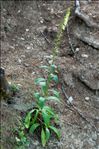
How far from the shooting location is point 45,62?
518 centimetres

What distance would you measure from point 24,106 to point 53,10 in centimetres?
280

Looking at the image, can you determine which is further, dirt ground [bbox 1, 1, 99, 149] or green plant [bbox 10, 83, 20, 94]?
green plant [bbox 10, 83, 20, 94]

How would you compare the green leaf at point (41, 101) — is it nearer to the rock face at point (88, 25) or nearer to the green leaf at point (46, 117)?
the green leaf at point (46, 117)

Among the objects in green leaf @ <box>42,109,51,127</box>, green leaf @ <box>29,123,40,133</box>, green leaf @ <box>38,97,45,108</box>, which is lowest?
green leaf @ <box>29,123,40,133</box>

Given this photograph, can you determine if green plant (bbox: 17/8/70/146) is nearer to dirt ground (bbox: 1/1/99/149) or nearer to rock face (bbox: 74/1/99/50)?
dirt ground (bbox: 1/1/99/149)

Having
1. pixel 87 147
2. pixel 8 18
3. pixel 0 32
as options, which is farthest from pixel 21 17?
pixel 87 147

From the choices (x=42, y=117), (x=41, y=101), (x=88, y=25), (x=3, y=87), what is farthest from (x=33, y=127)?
(x=88, y=25)

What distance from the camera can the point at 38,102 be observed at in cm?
394

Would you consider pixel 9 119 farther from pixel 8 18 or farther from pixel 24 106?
pixel 8 18

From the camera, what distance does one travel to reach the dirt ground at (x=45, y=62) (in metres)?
4.10

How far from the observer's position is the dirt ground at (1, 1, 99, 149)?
4102 mm

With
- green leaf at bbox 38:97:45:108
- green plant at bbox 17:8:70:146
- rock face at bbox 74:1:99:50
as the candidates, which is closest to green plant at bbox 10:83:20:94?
green plant at bbox 17:8:70:146

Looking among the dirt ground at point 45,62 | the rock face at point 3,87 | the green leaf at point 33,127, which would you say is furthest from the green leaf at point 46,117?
the rock face at point 3,87

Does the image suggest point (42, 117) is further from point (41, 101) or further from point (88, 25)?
point (88, 25)
